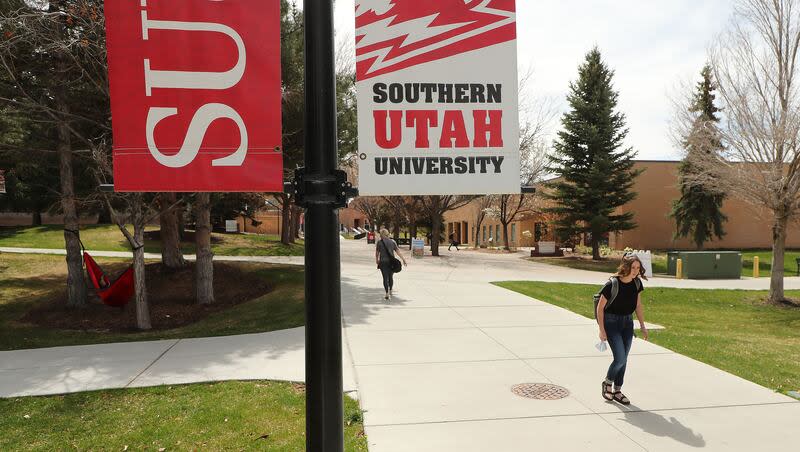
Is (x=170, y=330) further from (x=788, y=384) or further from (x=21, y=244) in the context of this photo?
(x=21, y=244)

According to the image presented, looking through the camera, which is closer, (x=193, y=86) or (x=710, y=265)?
(x=193, y=86)

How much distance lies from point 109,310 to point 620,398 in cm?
1286

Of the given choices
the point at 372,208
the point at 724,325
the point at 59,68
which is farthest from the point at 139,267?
the point at 372,208

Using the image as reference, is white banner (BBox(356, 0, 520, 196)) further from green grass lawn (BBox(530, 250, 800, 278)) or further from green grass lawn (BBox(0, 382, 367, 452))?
green grass lawn (BBox(530, 250, 800, 278))

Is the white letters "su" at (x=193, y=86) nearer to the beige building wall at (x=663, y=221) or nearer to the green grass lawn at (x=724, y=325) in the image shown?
the green grass lawn at (x=724, y=325)

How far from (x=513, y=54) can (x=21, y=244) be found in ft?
107

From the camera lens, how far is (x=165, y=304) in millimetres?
13805

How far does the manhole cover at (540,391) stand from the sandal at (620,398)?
519 millimetres

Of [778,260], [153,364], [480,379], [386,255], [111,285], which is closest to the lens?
[480,379]

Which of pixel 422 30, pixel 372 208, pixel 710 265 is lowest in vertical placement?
pixel 710 265

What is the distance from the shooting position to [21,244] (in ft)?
87.9

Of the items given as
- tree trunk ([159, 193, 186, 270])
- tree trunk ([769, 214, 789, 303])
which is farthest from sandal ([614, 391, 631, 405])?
tree trunk ([159, 193, 186, 270])

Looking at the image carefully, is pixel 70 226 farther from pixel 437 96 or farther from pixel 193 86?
pixel 437 96

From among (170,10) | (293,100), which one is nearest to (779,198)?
(293,100)
